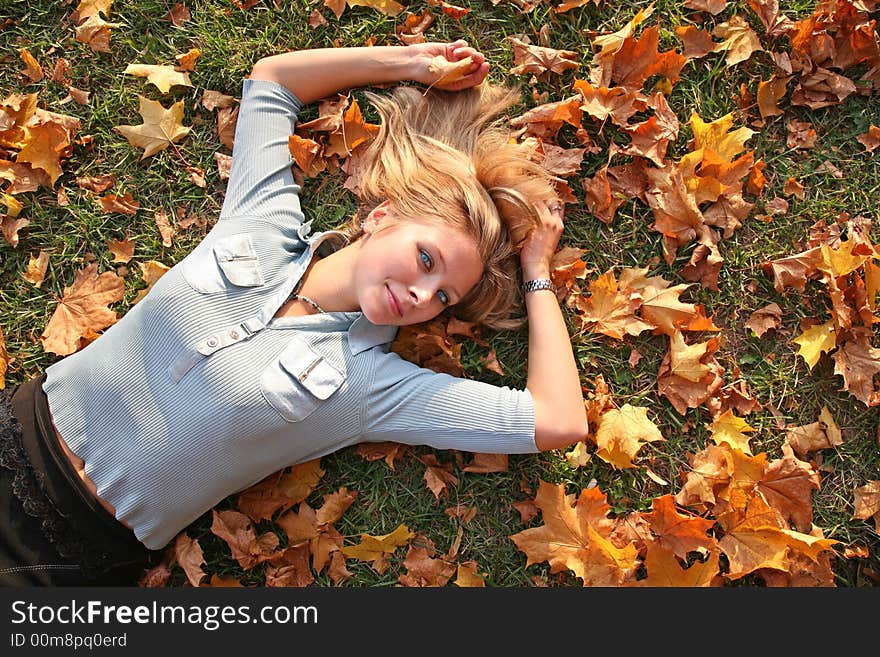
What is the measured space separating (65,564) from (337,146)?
2.14 metres

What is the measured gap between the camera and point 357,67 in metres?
3.29

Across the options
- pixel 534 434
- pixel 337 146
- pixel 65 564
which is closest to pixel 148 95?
pixel 337 146

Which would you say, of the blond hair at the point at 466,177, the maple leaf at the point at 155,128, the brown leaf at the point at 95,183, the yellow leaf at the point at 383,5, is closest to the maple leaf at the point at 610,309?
the blond hair at the point at 466,177

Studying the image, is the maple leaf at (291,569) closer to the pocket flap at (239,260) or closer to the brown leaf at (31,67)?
the pocket flap at (239,260)

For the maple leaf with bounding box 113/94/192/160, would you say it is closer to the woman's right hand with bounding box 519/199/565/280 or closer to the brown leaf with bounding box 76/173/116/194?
the brown leaf with bounding box 76/173/116/194

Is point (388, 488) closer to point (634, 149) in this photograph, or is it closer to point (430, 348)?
point (430, 348)

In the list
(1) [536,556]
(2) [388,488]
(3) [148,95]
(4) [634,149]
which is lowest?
(1) [536,556]

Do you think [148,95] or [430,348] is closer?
[430,348]

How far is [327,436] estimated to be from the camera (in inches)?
115

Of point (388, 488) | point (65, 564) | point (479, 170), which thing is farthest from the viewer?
point (388, 488)

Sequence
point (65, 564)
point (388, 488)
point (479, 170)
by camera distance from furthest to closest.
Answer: point (388, 488) < point (479, 170) < point (65, 564)

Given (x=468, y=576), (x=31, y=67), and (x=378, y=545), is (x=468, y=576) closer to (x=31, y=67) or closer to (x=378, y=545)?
(x=378, y=545)

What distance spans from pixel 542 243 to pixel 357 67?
1.18m

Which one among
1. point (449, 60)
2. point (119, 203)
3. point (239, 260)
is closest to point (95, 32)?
point (119, 203)
